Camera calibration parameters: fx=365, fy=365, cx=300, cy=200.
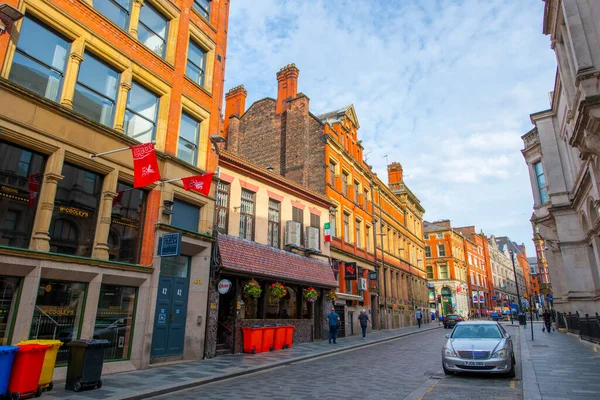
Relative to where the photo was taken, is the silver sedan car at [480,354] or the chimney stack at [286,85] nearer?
the silver sedan car at [480,354]

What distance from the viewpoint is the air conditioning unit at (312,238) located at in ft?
69.3

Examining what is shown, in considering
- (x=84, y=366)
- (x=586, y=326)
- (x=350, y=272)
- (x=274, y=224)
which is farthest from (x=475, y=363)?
(x=350, y=272)

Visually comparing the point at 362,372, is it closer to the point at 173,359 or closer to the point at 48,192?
the point at 173,359

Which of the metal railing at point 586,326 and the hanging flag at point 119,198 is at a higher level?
the hanging flag at point 119,198

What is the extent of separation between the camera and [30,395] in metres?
7.05

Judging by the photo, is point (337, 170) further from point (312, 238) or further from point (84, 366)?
point (84, 366)

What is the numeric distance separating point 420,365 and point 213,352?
299 inches

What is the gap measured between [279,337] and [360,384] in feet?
27.6

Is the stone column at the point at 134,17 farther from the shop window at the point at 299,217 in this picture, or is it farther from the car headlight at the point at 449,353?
the car headlight at the point at 449,353

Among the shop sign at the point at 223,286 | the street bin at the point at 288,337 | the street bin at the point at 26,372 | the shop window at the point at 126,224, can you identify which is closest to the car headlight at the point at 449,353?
the shop sign at the point at 223,286

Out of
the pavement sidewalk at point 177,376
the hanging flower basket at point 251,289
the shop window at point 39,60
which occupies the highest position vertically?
the shop window at point 39,60

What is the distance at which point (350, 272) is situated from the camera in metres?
25.4

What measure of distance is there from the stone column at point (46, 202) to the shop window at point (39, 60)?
1858 mm

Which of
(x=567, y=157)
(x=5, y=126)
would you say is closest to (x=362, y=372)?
(x=5, y=126)
